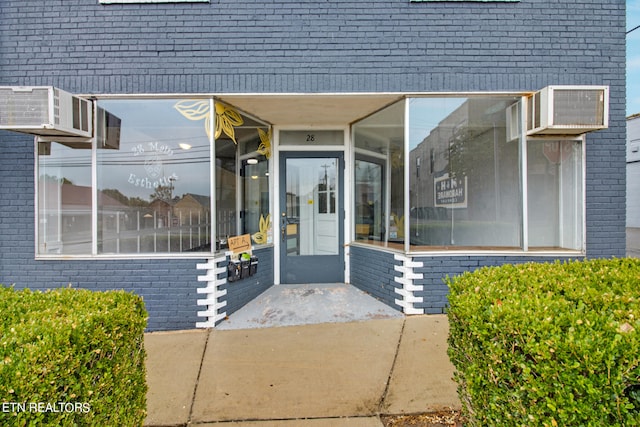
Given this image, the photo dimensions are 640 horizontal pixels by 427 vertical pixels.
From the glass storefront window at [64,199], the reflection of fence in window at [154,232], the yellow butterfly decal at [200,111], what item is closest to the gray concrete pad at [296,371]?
the reflection of fence in window at [154,232]

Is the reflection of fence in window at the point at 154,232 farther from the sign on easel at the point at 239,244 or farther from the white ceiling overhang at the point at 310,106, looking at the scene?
the white ceiling overhang at the point at 310,106

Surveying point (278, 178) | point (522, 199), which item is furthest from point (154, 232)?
point (522, 199)

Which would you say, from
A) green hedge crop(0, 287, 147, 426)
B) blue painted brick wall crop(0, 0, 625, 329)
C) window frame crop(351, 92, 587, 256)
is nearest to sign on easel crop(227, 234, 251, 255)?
blue painted brick wall crop(0, 0, 625, 329)

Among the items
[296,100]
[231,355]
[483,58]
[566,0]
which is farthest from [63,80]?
[566,0]

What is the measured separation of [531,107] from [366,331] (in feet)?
11.8

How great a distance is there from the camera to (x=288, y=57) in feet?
14.3

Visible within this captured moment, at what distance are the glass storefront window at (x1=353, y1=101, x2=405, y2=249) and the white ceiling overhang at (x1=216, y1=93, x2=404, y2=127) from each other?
25 centimetres

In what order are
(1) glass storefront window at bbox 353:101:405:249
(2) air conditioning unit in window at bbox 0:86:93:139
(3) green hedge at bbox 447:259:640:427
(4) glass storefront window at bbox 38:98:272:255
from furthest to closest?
1. (1) glass storefront window at bbox 353:101:405:249
2. (4) glass storefront window at bbox 38:98:272:255
3. (2) air conditioning unit in window at bbox 0:86:93:139
4. (3) green hedge at bbox 447:259:640:427

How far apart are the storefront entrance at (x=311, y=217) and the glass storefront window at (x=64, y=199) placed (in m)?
2.55

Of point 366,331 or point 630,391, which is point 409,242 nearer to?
point 366,331

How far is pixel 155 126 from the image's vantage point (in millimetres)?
4406

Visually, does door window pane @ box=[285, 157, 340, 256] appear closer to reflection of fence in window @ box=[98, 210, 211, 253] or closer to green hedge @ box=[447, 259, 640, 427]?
reflection of fence in window @ box=[98, 210, 211, 253]

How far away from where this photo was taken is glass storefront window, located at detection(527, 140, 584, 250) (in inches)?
180

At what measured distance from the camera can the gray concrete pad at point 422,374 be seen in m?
2.61
